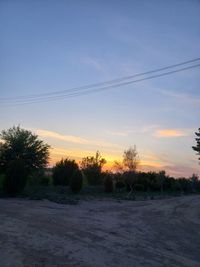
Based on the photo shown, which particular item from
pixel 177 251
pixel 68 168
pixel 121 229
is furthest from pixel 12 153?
pixel 177 251

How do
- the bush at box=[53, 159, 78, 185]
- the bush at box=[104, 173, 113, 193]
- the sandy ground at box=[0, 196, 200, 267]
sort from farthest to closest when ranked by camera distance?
the bush at box=[53, 159, 78, 185], the bush at box=[104, 173, 113, 193], the sandy ground at box=[0, 196, 200, 267]

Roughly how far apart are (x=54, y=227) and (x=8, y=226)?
154 centimetres

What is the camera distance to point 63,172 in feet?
127

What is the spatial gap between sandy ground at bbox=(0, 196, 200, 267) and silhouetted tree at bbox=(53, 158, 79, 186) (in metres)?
19.8

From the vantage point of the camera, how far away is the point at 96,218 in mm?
16656

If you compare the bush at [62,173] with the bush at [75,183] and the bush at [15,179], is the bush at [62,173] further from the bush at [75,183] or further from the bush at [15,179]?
the bush at [15,179]

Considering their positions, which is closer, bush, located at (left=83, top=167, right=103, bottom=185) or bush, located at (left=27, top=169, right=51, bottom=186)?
bush, located at (left=27, top=169, right=51, bottom=186)

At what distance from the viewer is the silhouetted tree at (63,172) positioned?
127 ft

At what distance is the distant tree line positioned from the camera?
28244mm

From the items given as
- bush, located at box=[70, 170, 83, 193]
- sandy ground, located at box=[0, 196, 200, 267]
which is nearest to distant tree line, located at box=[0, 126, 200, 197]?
bush, located at box=[70, 170, 83, 193]

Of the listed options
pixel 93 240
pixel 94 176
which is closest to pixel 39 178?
pixel 94 176

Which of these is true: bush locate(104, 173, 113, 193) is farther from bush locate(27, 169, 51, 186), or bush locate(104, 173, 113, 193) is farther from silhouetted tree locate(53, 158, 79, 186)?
bush locate(27, 169, 51, 186)

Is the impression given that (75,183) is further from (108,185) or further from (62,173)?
(62,173)

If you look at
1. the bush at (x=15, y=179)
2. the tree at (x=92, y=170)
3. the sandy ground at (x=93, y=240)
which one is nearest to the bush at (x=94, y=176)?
the tree at (x=92, y=170)
